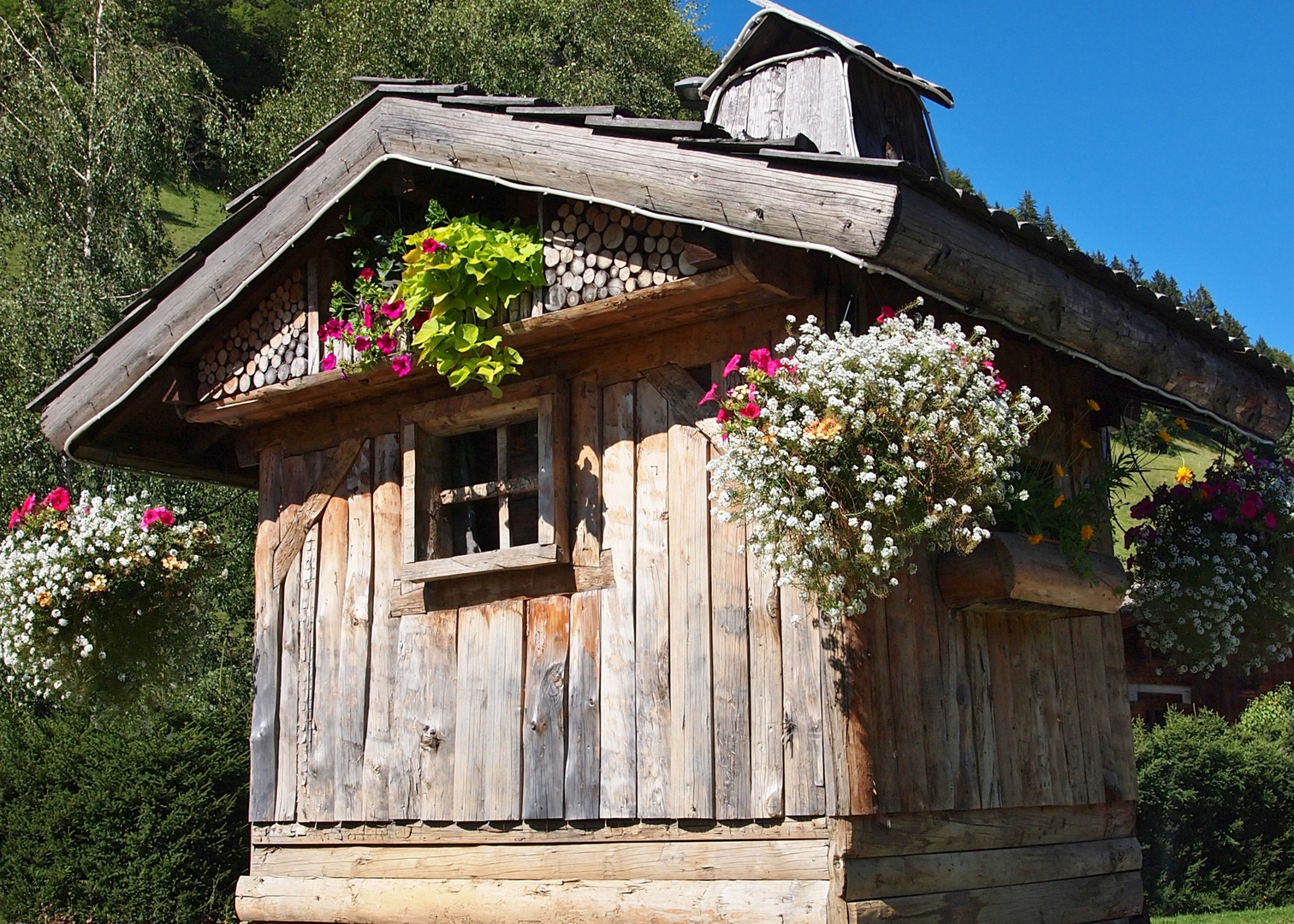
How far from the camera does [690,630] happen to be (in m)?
5.30

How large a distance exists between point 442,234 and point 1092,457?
3510 millimetres

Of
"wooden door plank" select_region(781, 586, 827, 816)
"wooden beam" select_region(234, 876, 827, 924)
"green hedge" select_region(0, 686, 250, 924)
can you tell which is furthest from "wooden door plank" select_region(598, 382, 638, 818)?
"green hedge" select_region(0, 686, 250, 924)

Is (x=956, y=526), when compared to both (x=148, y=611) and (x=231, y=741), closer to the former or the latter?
(x=148, y=611)

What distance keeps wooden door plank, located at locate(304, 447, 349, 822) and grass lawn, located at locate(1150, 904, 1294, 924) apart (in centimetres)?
783

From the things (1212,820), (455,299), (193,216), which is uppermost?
(193,216)

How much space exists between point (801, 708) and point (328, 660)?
2770 millimetres

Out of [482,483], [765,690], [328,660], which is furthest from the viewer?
[328,660]

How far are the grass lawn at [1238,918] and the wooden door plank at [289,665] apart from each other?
7913 mm

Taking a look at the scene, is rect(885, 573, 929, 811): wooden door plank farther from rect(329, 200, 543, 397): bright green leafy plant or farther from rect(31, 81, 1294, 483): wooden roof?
rect(329, 200, 543, 397): bright green leafy plant

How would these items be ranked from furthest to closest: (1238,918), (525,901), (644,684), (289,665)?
1. (1238,918)
2. (289,665)
3. (525,901)
4. (644,684)

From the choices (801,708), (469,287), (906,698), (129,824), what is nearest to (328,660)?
(469,287)

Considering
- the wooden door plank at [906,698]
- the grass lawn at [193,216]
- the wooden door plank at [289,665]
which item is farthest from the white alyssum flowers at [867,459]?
the grass lawn at [193,216]

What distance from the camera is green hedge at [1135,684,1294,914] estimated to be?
39.0ft

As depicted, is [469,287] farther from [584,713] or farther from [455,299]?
[584,713]
